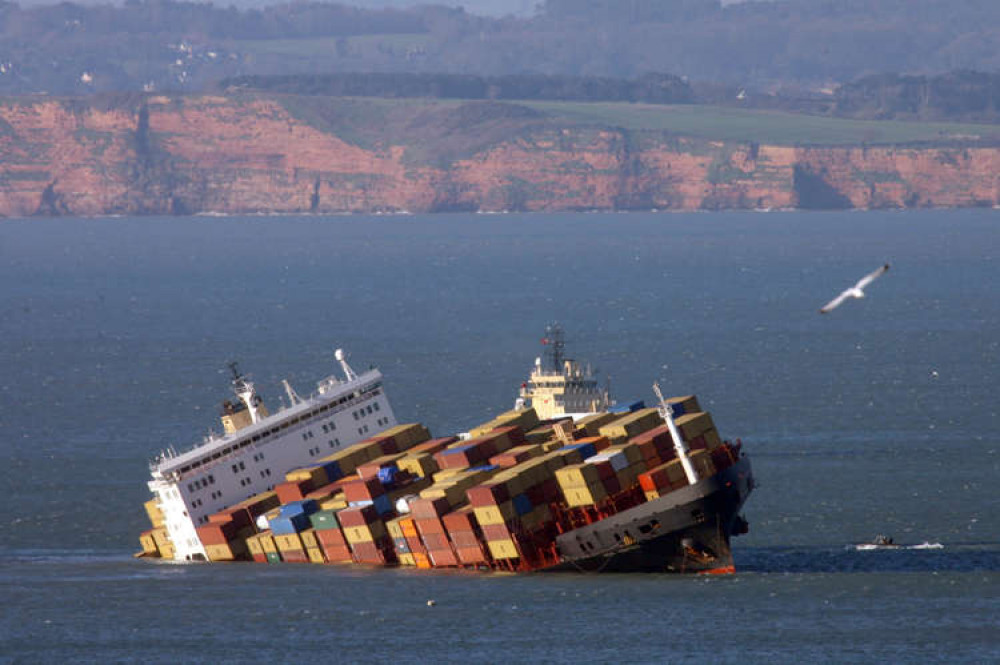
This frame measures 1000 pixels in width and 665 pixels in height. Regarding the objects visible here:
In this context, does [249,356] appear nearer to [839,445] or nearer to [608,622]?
[839,445]

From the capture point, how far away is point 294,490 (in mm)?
67438

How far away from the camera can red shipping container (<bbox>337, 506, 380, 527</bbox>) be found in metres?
63.8

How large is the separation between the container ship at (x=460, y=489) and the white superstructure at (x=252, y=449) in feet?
0.23

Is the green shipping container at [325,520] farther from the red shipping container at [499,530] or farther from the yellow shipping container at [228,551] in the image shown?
the red shipping container at [499,530]

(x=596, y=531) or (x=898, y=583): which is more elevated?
(x=596, y=531)

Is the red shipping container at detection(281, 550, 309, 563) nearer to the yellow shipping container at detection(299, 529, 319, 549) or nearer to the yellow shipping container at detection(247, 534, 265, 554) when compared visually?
the yellow shipping container at detection(299, 529, 319, 549)

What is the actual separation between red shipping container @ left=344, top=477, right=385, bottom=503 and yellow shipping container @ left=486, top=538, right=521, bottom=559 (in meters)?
4.84

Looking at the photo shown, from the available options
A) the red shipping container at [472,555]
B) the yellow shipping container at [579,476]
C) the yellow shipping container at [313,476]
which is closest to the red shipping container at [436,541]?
the red shipping container at [472,555]

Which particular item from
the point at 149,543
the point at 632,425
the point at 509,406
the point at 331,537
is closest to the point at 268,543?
the point at 331,537

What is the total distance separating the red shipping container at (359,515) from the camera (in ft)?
209

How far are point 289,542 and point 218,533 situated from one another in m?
2.90

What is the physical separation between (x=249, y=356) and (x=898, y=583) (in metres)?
77.9

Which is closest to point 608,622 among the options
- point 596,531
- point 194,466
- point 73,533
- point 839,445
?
point 596,531

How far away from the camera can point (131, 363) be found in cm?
12838
